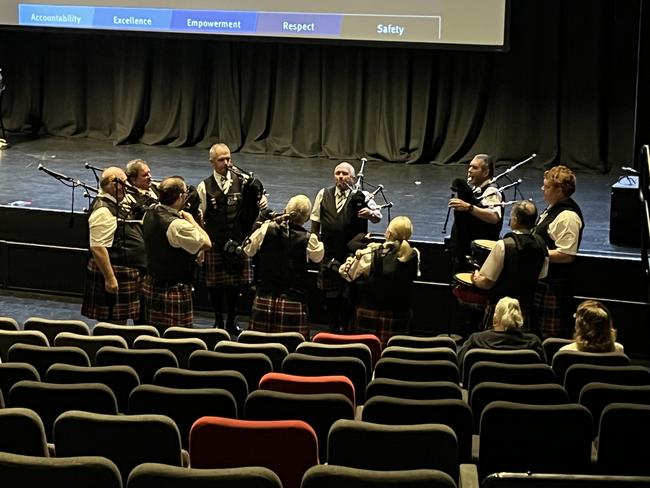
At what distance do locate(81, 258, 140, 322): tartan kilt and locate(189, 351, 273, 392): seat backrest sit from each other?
2192mm

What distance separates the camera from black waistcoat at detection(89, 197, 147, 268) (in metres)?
6.77

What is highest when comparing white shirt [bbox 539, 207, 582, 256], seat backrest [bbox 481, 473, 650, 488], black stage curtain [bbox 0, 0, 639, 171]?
black stage curtain [bbox 0, 0, 639, 171]

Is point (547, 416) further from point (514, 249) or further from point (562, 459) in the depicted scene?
point (514, 249)

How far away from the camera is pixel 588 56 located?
11250mm

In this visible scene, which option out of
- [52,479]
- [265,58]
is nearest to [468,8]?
[265,58]

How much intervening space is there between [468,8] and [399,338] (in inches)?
190

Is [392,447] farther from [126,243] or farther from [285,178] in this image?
[285,178]

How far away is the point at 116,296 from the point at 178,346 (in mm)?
1723

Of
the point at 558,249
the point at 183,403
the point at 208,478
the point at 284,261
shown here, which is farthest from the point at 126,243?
the point at 208,478

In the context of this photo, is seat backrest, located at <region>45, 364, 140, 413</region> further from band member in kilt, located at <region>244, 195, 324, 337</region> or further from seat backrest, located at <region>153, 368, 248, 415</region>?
band member in kilt, located at <region>244, 195, 324, 337</region>

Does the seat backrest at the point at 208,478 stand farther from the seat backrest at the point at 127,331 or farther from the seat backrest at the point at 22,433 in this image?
the seat backrest at the point at 127,331

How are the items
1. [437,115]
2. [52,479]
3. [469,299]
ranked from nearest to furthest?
[52,479] → [469,299] → [437,115]

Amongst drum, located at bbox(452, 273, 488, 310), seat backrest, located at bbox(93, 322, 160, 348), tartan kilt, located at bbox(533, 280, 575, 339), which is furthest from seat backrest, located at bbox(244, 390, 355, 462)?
tartan kilt, located at bbox(533, 280, 575, 339)

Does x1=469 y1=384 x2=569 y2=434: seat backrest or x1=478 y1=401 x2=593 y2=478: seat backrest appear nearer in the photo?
x1=478 y1=401 x2=593 y2=478: seat backrest
